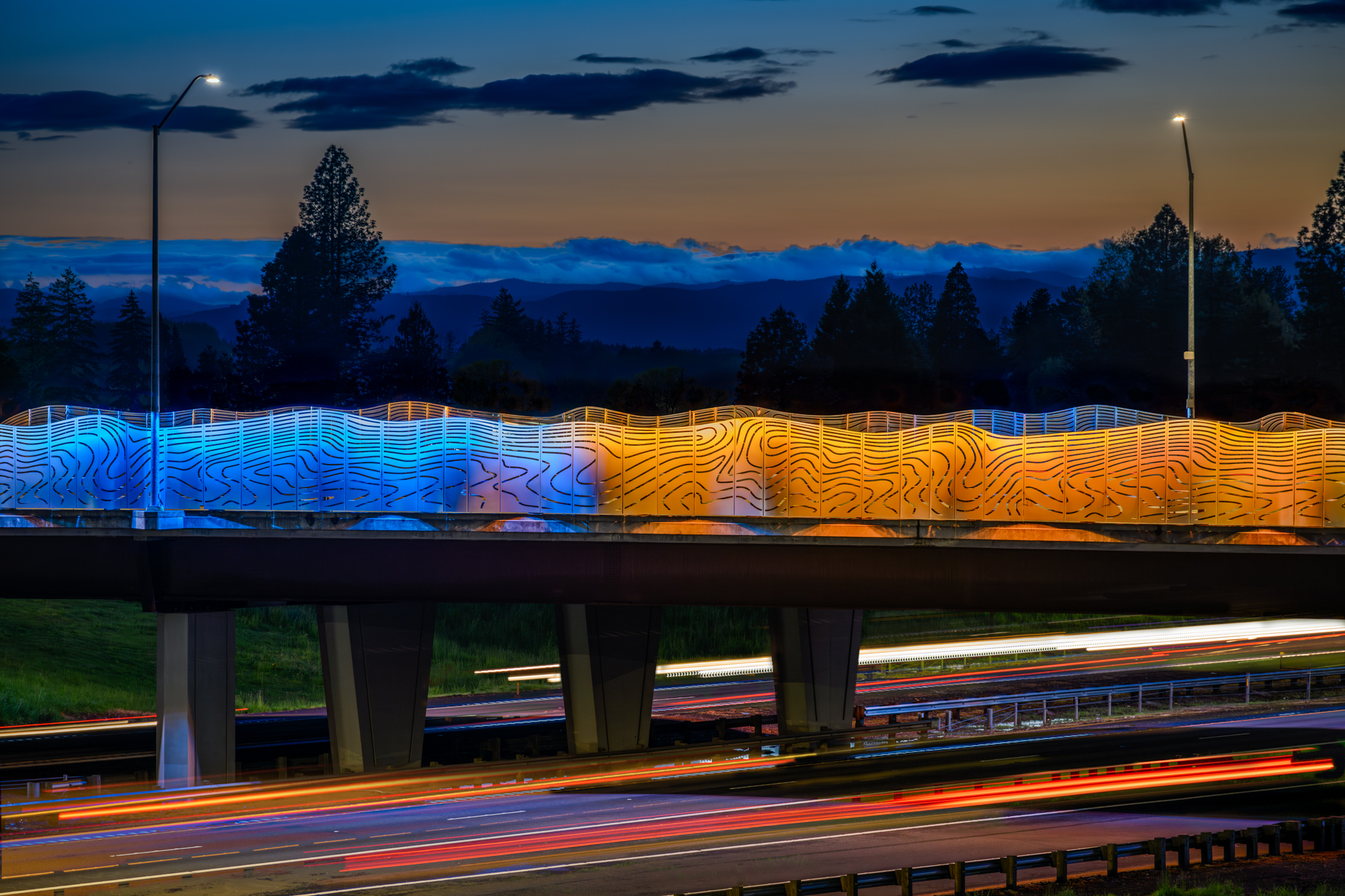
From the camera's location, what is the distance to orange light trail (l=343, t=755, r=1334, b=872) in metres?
31.6

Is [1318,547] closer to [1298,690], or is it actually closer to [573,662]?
[573,662]

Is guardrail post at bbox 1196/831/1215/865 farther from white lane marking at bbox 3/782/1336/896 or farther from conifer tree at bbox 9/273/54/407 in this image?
conifer tree at bbox 9/273/54/407

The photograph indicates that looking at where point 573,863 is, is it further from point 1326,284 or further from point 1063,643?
point 1326,284

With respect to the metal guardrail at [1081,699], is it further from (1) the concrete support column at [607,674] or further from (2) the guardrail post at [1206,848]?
(2) the guardrail post at [1206,848]

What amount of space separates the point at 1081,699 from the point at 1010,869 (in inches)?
1355

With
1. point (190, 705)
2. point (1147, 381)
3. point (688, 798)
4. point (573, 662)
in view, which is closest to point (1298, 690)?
point (573, 662)

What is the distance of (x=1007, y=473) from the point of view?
34.3 meters

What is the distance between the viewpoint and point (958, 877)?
2722 centimetres

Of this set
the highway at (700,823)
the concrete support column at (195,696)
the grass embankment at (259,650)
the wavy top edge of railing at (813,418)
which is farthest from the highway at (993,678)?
the wavy top edge of railing at (813,418)

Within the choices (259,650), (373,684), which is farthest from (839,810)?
(259,650)

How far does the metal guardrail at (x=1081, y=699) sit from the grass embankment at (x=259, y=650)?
25.1 metres

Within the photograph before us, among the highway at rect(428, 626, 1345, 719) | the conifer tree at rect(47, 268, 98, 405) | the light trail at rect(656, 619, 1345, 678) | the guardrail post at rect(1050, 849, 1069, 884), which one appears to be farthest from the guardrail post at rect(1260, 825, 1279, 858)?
the conifer tree at rect(47, 268, 98, 405)

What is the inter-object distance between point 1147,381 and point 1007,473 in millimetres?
81666

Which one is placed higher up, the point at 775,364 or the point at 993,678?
the point at 775,364
